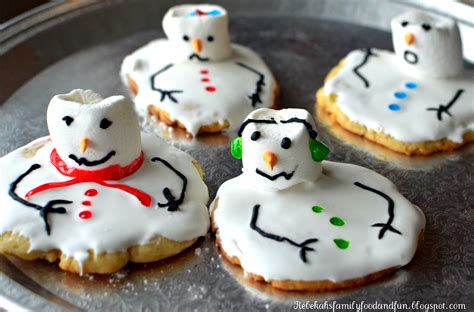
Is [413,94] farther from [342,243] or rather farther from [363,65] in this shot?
[342,243]

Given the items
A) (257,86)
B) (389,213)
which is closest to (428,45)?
(257,86)

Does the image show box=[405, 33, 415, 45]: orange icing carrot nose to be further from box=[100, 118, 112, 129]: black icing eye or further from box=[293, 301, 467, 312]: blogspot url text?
box=[100, 118, 112, 129]: black icing eye

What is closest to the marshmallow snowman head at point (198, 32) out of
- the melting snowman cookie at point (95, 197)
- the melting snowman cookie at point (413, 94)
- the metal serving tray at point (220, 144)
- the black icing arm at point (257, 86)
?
the black icing arm at point (257, 86)

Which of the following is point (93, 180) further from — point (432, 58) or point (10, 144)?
point (432, 58)

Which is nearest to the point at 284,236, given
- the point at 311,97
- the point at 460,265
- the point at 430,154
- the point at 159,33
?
the point at 460,265

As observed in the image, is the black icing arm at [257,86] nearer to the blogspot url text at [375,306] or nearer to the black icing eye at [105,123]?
the black icing eye at [105,123]
